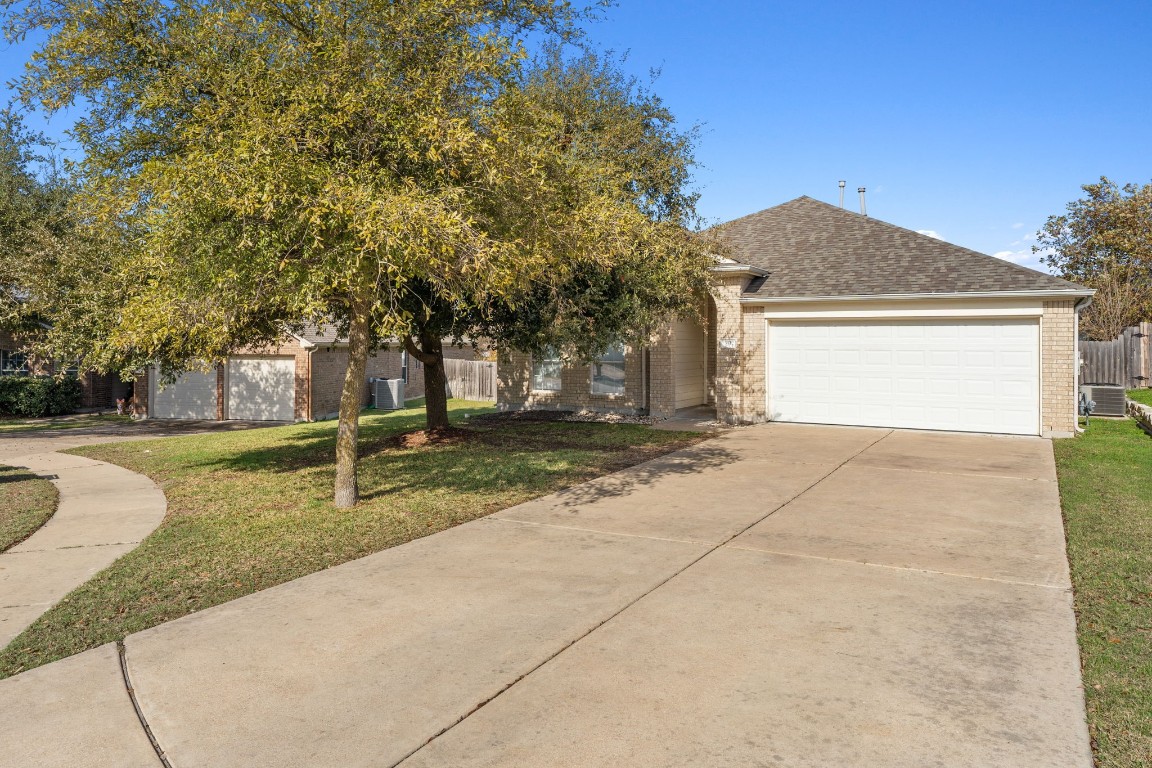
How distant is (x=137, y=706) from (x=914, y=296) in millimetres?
14523

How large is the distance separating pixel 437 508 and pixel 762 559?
12.5ft

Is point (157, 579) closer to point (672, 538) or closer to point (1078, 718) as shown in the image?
point (672, 538)

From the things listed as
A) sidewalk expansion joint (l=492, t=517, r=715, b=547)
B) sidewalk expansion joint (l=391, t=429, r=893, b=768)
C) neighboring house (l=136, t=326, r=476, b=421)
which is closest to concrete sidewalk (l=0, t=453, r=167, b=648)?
sidewalk expansion joint (l=391, t=429, r=893, b=768)

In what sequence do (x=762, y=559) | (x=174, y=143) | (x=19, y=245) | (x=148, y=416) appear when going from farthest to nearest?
1. (x=148, y=416)
2. (x=19, y=245)
3. (x=174, y=143)
4. (x=762, y=559)

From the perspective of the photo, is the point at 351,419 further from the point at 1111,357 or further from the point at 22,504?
the point at 1111,357

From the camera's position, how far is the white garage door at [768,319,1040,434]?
14367mm

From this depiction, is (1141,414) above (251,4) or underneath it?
underneath

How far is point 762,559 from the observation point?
634cm

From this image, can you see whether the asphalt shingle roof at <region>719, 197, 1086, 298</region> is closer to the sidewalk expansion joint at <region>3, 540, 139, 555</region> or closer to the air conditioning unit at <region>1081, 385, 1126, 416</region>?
the air conditioning unit at <region>1081, 385, 1126, 416</region>

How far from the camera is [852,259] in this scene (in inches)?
669

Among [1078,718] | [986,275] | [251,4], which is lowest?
[1078,718]

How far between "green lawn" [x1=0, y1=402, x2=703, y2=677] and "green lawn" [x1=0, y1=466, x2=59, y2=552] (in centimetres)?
127

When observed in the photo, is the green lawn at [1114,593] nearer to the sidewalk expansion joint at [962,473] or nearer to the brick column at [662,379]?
the sidewalk expansion joint at [962,473]

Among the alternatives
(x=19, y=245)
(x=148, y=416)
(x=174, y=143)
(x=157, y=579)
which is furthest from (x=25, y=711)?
(x=148, y=416)
